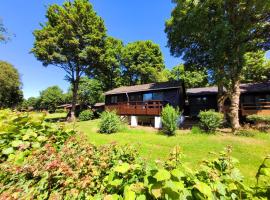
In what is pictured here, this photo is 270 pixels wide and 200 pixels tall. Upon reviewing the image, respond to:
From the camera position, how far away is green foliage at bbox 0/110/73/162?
2924 mm

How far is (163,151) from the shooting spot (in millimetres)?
10273

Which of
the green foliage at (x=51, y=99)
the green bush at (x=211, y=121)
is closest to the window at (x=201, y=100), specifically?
the green bush at (x=211, y=121)

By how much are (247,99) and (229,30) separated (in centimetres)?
1312

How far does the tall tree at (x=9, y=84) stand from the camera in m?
44.3

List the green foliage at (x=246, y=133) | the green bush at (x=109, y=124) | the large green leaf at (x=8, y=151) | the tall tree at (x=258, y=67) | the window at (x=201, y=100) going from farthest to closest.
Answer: the tall tree at (x=258, y=67) → the window at (x=201, y=100) → the green bush at (x=109, y=124) → the green foliage at (x=246, y=133) → the large green leaf at (x=8, y=151)

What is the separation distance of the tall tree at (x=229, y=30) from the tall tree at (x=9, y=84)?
46.3m

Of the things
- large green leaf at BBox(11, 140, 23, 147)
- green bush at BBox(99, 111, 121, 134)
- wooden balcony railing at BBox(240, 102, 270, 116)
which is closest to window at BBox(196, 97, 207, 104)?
wooden balcony railing at BBox(240, 102, 270, 116)

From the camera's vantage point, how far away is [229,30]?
14727mm

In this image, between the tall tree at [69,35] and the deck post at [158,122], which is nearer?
the deck post at [158,122]

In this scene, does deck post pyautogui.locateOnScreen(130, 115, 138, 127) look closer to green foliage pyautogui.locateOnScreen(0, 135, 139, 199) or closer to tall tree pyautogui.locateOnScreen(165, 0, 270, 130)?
tall tree pyautogui.locateOnScreen(165, 0, 270, 130)

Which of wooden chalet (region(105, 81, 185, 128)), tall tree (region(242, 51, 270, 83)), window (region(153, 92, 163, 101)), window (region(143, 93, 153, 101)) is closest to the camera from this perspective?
wooden chalet (region(105, 81, 185, 128))

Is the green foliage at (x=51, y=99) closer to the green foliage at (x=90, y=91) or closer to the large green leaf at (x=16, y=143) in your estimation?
the green foliage at (x=90, y=91)

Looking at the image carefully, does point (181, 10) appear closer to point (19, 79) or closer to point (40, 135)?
point (40, 135)

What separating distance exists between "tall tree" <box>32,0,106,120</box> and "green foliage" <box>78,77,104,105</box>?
15.3 m
